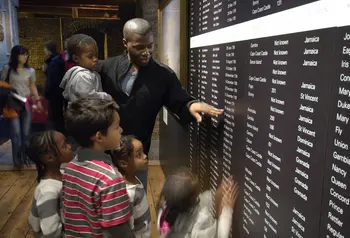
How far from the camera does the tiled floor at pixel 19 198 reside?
374 centimetres

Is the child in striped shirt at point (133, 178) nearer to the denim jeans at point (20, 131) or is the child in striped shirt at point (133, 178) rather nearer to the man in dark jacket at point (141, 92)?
the man in dark jacket at point (141, 92)

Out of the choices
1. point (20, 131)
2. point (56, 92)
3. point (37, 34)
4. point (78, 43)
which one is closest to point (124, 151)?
point (78, 43)

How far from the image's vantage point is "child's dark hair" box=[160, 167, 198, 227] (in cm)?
187

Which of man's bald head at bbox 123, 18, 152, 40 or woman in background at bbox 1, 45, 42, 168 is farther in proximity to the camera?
woman in background at bbox 1, 45, 42, 168

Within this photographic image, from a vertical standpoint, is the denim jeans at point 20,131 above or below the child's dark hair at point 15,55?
below

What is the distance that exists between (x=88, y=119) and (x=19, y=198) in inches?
133

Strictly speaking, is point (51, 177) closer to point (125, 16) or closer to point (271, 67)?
point (271, 67)

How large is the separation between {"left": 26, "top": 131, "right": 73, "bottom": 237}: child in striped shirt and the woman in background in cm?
340

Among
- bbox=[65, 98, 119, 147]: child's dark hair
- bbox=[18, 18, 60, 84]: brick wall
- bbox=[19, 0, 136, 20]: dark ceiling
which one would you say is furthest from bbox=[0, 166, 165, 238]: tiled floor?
bbox=[19, 0, 136, 20]: dark ceiling

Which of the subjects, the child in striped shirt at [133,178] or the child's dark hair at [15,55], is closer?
the child in striped shirt at [133,178]

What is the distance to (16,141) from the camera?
18.2 ft

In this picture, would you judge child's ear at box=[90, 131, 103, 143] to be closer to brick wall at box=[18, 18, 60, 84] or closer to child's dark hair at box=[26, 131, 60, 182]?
child's dark hair at box=[26, 131, 60, 182]

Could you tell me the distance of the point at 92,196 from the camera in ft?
5.28

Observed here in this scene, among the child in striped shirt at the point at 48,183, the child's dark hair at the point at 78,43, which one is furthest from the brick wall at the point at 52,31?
the child in striped shirt at the point at 48,183
